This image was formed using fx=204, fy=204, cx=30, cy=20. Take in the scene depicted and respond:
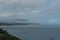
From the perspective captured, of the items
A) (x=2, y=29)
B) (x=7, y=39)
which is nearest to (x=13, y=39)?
(x=7, y=39)

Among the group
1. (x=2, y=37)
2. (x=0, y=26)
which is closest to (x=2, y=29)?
(x=0, y=26)

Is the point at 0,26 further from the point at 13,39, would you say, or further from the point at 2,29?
the point at 13,39

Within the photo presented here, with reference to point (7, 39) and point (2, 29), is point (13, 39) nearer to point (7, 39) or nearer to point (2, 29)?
point (7, 39)

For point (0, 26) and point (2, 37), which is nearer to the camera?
point (2, 37)

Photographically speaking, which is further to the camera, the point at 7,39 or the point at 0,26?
the point at 0,26

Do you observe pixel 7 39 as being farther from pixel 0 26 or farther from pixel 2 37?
pixel 0 26

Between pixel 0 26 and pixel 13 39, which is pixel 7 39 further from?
pixel 0 26

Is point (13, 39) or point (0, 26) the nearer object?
point (13, 39)
